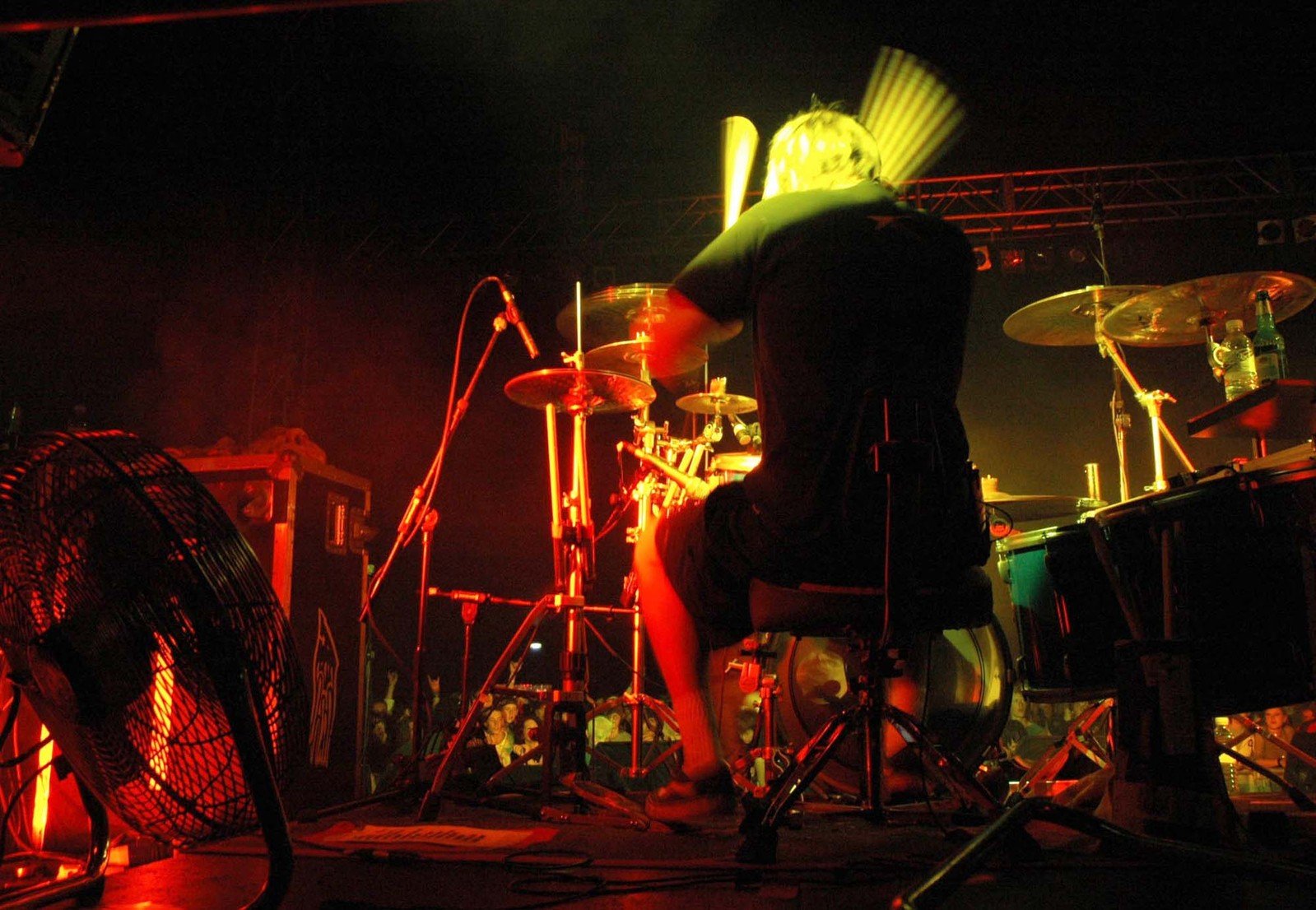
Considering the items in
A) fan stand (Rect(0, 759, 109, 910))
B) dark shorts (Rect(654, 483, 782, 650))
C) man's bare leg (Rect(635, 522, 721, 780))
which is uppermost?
dark shorts (Rect(654, 483, 782, 650))

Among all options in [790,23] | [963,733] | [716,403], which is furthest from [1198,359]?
[963,733]

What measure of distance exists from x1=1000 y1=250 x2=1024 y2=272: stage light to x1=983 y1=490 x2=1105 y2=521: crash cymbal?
119 inches

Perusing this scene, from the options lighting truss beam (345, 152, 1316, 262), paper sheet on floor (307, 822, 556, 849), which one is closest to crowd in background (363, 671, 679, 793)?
paper sheet on floor (307, 822, 556, 849)

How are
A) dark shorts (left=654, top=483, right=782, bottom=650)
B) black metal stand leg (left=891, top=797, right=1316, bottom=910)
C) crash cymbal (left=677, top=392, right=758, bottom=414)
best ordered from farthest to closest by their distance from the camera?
crash cymbal (left=677, top=392, right=758, bottom=414) < dark shorts (left=654, top=483, right=782, bottom=650) < black metal stand leg (left=891, top=797, right=1316, bottom=910)

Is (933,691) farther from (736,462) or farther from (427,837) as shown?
(427,837)

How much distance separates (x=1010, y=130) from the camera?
705cm

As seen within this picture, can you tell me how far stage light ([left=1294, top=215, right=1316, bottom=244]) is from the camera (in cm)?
659

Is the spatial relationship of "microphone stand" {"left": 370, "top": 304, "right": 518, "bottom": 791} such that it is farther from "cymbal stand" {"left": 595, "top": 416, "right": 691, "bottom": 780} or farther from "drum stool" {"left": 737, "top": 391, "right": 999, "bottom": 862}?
"drum stool" {"left": 737, "top": 391, "right": 999, "bottom": 862}

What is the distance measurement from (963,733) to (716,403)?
216 centimetres

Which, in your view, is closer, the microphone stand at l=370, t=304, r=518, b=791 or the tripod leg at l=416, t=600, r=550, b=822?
the tripod leg at l=416, t=600, r=550, b=822

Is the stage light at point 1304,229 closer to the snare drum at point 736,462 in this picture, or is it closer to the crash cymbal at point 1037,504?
the crash cymbal at point 1037,504

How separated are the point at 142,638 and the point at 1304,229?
7.97m

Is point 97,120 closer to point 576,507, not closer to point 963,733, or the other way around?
point 576,507

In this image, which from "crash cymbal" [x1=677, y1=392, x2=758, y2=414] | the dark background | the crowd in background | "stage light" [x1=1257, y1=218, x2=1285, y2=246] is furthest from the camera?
"stage light" [x1=1257, y1=218, x2=1285, y2=246]
